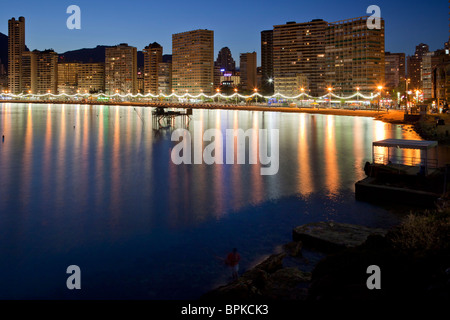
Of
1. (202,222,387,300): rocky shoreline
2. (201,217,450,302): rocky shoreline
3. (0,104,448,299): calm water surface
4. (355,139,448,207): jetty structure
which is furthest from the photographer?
(355,139,448,207): jetty structure

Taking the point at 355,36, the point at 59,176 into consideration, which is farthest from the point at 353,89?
the point at 59,176

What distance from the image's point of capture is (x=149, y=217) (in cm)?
1492

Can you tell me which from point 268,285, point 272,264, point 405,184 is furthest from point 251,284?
point 405,184

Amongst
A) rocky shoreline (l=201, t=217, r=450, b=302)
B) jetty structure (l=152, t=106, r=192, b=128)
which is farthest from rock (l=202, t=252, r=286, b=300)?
jetty structure (l=152, t=106, r=192, b=128)

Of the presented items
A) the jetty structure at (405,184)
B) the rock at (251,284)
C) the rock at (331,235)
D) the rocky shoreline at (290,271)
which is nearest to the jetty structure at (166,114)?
the jetty structure at (405,184)

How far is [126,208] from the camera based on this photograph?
16078mm

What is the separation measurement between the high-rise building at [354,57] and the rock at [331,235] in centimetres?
15117

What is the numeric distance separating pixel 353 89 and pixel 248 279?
163232 millimetres

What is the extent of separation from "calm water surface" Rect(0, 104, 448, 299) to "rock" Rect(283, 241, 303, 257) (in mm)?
406

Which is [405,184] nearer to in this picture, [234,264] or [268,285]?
[234,264]

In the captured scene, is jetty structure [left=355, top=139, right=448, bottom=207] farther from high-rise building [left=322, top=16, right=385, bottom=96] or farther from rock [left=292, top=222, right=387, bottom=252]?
high-rise building [left=322, top=16, right=385, bottom=96]

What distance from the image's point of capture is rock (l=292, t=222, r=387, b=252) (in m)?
11.0

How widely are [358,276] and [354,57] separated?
166 metres
